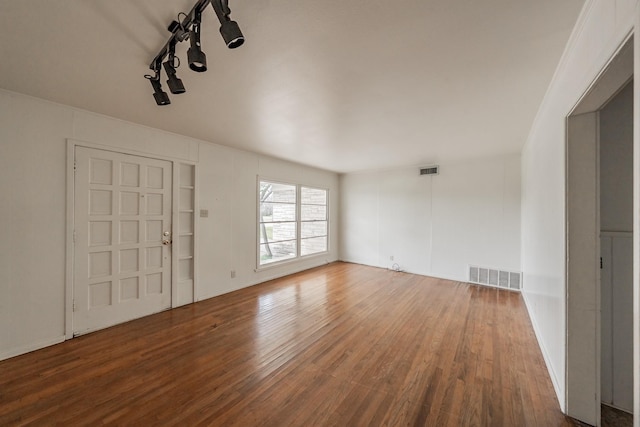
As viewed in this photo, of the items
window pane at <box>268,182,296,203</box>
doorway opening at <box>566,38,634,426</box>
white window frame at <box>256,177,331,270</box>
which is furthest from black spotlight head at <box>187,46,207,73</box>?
window pane at <box>268,182,296,203</box>

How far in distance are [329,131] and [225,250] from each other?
2.61 metres

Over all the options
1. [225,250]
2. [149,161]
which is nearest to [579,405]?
[225,250]

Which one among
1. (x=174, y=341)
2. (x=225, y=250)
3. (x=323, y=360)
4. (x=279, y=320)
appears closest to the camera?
(x=323, y=360)

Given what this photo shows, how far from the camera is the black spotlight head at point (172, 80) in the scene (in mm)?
1573

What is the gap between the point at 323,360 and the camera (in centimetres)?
230

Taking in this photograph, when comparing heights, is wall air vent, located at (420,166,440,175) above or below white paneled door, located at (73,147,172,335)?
above

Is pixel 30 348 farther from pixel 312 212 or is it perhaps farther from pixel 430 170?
pixel 430 170

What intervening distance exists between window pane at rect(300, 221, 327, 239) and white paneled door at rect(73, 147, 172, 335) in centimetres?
298

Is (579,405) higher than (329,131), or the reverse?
(329,131)

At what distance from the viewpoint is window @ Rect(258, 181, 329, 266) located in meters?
5.02

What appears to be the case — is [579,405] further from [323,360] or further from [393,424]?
[323,360]

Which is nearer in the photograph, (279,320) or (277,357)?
(277,357)

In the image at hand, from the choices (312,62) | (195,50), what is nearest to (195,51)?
(195,50)

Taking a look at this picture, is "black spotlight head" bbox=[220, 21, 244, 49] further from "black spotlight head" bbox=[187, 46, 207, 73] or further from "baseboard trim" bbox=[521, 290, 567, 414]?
"baseboard trim" bbox=[521, 290, 567, 414]
